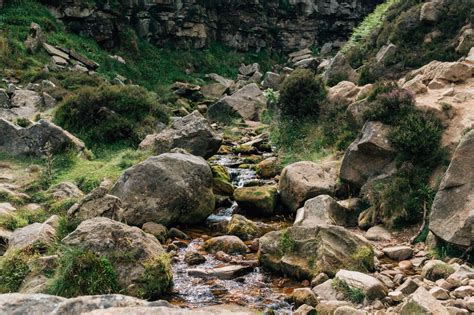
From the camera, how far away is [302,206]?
60.1 ft

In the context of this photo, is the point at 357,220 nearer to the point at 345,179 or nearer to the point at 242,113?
the point at 345,179

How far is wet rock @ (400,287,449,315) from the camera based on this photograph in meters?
8.57

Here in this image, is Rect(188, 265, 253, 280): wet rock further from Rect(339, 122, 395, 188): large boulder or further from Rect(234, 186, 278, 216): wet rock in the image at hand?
Rect(339, 122, 395, 188): large boulder

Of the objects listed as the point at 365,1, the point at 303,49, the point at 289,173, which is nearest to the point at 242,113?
the point at 289,173

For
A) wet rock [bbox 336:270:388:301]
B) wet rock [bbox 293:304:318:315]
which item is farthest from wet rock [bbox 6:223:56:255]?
wet rock [bbox 336:270:388:301]

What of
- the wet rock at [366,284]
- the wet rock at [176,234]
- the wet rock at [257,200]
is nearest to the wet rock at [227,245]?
the wet rock at [176,234]

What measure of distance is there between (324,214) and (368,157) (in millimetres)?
3811

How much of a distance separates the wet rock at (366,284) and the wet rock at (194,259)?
4147 millimetres

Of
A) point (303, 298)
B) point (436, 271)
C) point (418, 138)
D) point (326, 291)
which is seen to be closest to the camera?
point (303, 298)

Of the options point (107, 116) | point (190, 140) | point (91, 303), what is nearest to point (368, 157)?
point (190, 140)

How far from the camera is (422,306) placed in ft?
28.3

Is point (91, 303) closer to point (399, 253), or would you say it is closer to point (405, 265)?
point (405, 265)

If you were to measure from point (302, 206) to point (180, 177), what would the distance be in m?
4.72

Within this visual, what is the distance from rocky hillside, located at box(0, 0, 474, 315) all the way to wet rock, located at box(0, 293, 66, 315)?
25 millimetres
